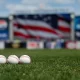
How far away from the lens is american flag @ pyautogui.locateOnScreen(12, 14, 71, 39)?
217ft

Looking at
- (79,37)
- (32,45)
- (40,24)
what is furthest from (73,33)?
(32,45)

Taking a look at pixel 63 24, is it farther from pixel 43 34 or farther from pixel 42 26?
pixel 43 34

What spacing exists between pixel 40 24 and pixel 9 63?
52059 millimetres

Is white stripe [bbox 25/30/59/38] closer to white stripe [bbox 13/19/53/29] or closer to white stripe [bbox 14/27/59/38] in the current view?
white stripe [bbox 14/27/59/38]

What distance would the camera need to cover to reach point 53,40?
64375mm

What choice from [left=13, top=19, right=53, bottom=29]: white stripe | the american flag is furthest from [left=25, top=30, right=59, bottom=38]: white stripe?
[left=13, top=19, right=53, bottom=29]: white stripe

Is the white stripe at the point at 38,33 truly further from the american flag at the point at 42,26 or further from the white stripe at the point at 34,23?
the white stripe at the point at 34,23

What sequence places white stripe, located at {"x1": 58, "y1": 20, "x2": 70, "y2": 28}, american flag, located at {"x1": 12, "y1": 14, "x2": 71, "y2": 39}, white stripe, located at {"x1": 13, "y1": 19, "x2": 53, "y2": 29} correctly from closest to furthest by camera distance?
american flag, located at {"x1": 12, "y1": 14, "x2": 71, "y2": 39}, white stripe, located at {"x1": 58, "y1": 20, "x2": 70, "y2": 28}, white stripe, located at {"x1": 13, "y1": 19, "x2": 53, "y2": 29}

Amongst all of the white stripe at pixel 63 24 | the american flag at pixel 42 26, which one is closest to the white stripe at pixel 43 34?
the american flag at pixel 42 26

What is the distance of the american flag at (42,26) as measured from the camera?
217 ft

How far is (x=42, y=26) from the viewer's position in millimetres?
67062

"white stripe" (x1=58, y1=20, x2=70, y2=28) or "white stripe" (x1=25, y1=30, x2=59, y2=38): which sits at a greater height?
"white stripe" (x1=58, y1=20, x2=70, y2=28)

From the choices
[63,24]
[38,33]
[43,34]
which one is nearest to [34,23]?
[38,33]

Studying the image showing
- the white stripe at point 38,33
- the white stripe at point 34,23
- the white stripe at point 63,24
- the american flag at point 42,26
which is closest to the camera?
the white stripe at point 38,33
